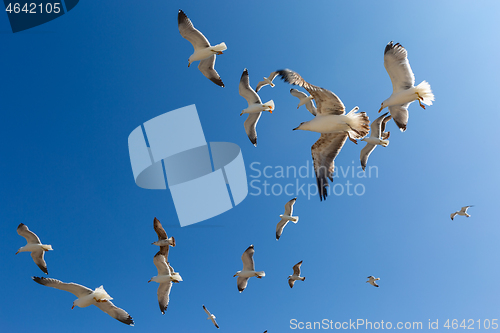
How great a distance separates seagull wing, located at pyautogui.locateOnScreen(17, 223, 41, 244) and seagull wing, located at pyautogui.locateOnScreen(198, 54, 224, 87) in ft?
29.8

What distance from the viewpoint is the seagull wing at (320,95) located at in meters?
7.17

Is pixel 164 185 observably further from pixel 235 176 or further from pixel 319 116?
pixel 319 116

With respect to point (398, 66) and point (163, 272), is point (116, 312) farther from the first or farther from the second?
point (398, 66)

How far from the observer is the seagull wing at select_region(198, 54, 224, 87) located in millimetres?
12281

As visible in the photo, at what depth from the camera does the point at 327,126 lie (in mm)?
8328

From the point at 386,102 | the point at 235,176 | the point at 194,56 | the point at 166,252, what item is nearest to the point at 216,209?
the point at 235,176

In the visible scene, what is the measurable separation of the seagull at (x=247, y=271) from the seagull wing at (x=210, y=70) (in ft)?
20.9

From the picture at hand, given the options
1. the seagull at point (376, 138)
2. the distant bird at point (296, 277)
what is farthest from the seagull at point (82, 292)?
the seagull at point (376, 138)

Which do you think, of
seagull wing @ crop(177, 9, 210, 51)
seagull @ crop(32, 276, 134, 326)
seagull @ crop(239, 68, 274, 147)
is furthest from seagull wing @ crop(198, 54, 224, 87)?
seagull @ crop(32, 276, 134, 326)

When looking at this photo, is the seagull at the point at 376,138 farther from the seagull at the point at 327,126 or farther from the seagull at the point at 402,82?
the seagull at the point at 327,126

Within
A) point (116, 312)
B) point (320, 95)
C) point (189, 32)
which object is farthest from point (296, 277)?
point (189, 32)

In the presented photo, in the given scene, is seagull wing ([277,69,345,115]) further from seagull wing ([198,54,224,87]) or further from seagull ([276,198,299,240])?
seagull ([276,198,299,240])

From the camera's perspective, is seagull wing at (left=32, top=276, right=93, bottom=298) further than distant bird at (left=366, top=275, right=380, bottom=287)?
No

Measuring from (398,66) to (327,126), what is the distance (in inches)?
94.5
